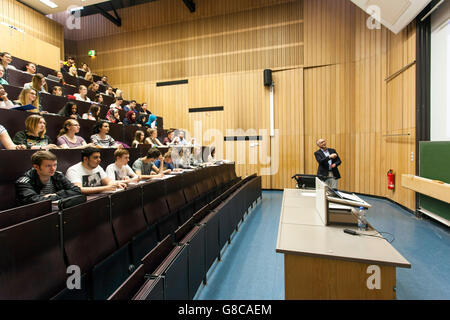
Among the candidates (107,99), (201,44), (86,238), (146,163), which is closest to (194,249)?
(86,238)

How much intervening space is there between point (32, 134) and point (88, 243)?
1712 mm

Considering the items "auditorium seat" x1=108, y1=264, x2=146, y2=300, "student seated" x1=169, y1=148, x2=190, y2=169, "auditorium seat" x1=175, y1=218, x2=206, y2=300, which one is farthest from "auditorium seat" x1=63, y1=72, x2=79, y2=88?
"auditorium seat" x1=108, y1=264, x2=146, y2=300

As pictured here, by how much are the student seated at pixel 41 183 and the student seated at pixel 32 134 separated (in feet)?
2.65

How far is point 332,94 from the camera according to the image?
5.68 metres

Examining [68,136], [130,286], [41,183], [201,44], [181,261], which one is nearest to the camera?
[130,286]

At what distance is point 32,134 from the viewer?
2.43 m

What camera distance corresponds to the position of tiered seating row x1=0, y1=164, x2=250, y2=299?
105cm

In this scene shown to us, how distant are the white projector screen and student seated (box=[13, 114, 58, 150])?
5169mm

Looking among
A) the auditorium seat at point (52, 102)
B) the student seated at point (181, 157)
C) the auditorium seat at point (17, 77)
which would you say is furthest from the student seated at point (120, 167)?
the auditorium seat at point (17, 77)

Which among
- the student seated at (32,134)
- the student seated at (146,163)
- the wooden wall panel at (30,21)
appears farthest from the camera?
the wooden wall panel at (30,21)

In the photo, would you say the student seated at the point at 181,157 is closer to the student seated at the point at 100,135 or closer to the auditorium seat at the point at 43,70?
the student seated at the point at 100,135

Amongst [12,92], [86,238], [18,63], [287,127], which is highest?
[18,63]

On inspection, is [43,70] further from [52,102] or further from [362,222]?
[362,222]

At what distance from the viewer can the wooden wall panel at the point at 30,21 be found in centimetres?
589
